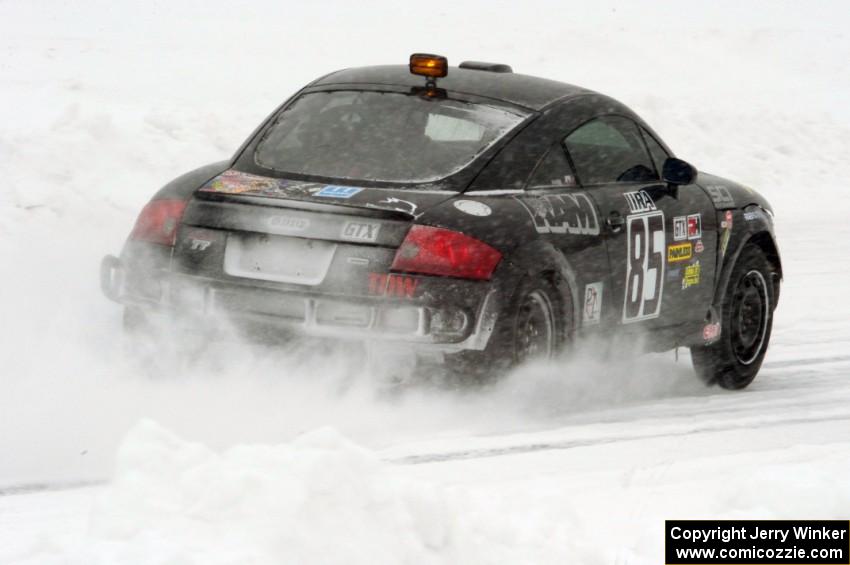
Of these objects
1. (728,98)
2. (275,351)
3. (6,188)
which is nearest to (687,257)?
(275,351)

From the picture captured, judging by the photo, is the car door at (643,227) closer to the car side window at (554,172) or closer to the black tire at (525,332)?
the car side window at (554,172)

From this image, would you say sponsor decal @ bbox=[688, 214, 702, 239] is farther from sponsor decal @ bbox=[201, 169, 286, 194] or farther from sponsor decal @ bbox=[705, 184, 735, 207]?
sponsor decal @ bbox=[201, 169, 286, 194]

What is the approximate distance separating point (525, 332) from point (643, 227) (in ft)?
3.93

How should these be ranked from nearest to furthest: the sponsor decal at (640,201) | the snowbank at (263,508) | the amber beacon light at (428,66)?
the snowbank at (263,508) < the amber beacon light at (428,66) < the sponsor decal at (640,201)

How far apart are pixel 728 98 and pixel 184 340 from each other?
1715 centimetres

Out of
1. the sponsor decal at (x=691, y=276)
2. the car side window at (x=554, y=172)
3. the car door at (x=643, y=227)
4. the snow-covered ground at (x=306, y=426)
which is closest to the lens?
the snow-covered ground at (x=306, y=426)

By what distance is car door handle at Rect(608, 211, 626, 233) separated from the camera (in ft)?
23.3

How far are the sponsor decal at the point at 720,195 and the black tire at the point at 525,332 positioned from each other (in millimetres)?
1735

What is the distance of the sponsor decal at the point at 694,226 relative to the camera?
783 centimetres

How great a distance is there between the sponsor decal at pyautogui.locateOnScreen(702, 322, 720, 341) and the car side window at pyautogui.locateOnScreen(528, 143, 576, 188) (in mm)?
1488

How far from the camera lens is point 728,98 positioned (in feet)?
73.6

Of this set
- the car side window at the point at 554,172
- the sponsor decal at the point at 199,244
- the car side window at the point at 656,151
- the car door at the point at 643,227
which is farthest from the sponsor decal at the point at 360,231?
the car side window at the point at 656,151

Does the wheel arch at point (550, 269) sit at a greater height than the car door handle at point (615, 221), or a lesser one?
lesser

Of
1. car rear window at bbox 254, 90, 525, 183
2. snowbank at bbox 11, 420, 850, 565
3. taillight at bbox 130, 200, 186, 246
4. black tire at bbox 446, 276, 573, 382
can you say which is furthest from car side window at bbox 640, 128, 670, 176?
snowbank at bbox 11, 420, 850, 565
